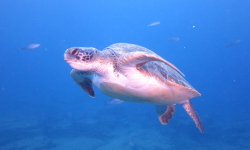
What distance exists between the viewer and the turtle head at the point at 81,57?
67.6 inches

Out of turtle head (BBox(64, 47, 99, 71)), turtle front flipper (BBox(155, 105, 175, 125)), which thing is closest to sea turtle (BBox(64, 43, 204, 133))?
turtle head (BBox(64, 47, 99, 71))

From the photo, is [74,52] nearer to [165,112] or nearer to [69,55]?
[69,55]

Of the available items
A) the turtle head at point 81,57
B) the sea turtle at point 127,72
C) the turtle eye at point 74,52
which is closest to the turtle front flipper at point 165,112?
the sea turtle at point 127,72

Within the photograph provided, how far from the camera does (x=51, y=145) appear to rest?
6.97m

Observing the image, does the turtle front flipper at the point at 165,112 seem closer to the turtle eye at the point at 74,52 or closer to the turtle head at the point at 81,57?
the turtle head at the point at 81,57

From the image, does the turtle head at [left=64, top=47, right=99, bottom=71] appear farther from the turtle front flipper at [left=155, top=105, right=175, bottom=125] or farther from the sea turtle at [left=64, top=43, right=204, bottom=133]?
the turtle front flipper at [left=155, top=105, right=175, bottom=125]

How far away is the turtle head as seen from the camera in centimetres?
172

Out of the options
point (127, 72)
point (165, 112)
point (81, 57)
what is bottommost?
point (165, 112)

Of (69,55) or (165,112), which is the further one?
(165,112)

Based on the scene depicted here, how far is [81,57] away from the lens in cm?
182

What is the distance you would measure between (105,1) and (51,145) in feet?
300

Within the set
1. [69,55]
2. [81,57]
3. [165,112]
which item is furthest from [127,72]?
[165,112]

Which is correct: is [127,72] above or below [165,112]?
above

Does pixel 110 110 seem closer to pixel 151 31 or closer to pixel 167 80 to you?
pixel 167 80
